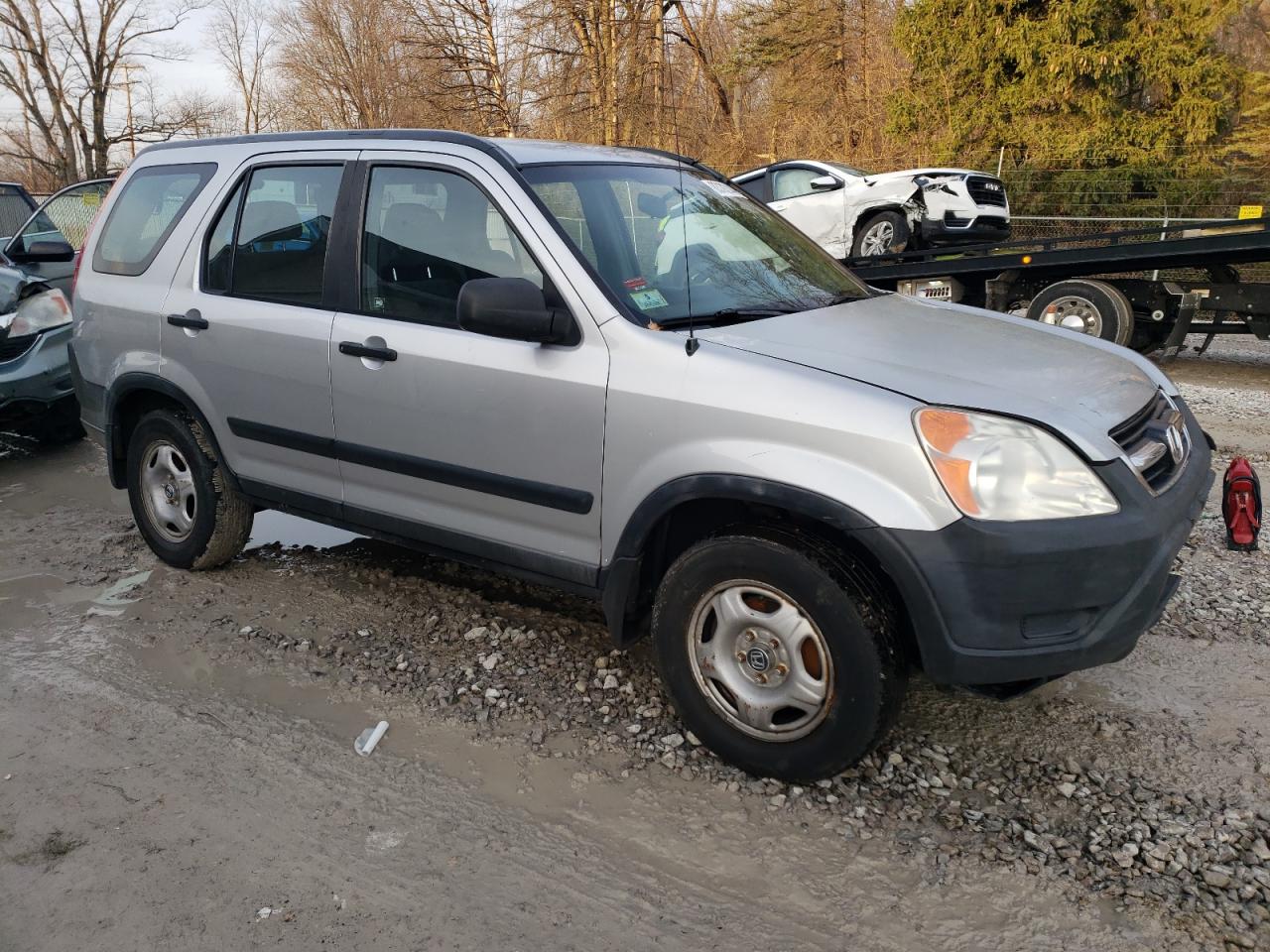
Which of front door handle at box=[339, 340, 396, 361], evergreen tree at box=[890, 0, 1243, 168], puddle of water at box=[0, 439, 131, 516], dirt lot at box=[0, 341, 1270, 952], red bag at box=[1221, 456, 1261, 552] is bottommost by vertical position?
dirt lot at box=[0, 341, 1270, 952]

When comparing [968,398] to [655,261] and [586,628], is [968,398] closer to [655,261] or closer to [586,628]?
[655,261]

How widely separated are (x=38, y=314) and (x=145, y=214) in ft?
9.92

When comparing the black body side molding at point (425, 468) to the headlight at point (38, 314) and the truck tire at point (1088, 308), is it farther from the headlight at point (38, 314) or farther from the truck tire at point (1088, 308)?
the truck tire at point (1088, 308)

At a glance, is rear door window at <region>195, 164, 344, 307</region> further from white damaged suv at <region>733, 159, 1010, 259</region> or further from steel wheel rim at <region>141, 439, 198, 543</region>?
white damaged suv at <region>733, 159, 1010, 259</region>

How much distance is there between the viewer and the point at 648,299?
131 inches

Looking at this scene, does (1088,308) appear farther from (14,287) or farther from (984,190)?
(14,287)

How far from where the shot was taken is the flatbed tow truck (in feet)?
28.5

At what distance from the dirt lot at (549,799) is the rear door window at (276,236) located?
1394 millimetres

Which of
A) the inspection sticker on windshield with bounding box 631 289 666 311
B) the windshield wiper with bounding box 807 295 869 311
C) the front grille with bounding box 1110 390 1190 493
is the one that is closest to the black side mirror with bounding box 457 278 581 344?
the inspection sticker on windshield with bounding box 631 289 666 311

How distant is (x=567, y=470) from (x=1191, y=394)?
7445 mm

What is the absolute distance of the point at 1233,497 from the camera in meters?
4.71

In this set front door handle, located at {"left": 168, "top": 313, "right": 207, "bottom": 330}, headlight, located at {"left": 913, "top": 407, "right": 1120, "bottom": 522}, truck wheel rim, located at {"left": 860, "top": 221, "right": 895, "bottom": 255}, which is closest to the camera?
headlight, located at {"left": 913, "top": 407, "right": 1120, "bottom": 522}

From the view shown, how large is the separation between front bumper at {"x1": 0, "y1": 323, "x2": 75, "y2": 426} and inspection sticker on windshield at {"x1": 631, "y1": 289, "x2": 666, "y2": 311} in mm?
5014

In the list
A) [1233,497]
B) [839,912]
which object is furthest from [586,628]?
[1233,497]
